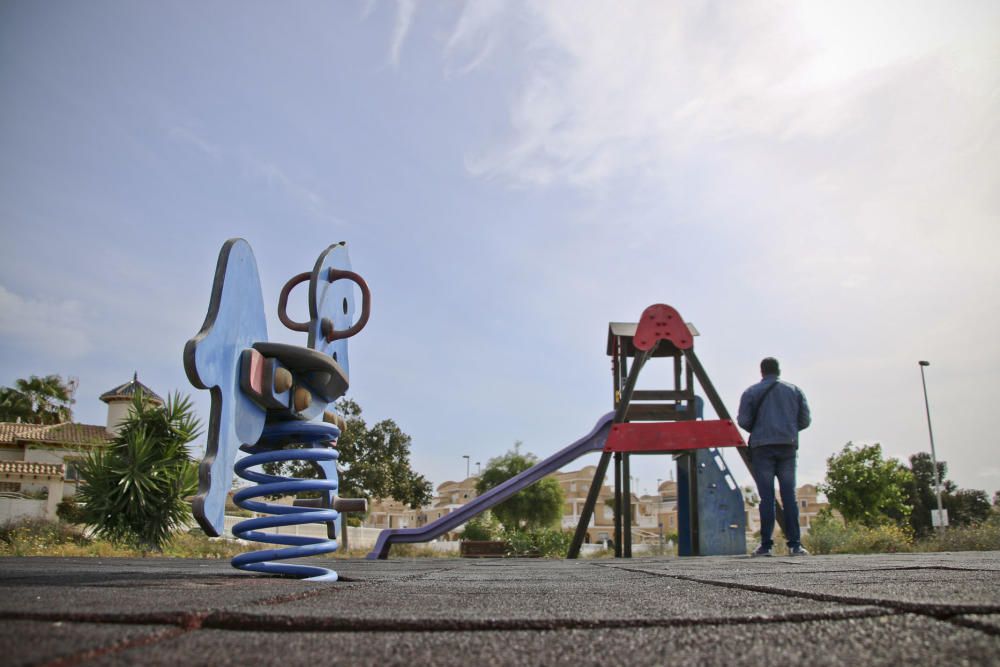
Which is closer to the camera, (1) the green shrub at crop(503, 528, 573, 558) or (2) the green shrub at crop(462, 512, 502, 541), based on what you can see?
(1) the green shrub at crop(503, 528, 573, 558)

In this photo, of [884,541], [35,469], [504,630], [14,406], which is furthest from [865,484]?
[14,406]

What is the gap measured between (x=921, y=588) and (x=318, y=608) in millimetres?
1702

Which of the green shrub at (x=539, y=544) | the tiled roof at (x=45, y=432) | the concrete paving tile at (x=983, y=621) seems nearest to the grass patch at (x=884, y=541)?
the green shrub at (x=539, y=544)

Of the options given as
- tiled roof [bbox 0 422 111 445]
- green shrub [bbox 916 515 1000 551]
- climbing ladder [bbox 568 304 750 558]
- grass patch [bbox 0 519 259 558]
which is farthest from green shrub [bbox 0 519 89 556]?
tiled roof [bbox 0 422 111 445]

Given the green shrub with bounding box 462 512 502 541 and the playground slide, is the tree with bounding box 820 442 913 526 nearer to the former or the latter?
the green shrub with bounding box 462 512 502 541

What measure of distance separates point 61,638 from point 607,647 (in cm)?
81

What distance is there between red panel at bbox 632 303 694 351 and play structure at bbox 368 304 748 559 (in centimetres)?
2

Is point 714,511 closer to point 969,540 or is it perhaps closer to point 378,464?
point 969,540

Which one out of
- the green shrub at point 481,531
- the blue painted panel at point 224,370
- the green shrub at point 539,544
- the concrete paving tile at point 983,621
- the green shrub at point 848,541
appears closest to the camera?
the concrete paving tile at point 983,621

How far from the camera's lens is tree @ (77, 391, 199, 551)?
38.4ft

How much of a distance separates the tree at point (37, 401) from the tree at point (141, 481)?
1402 inches

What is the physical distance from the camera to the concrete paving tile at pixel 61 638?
91 cm

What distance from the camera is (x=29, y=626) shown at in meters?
1.17

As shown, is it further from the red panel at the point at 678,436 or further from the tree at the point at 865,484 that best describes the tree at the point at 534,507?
the red panel at the point at 678,436
